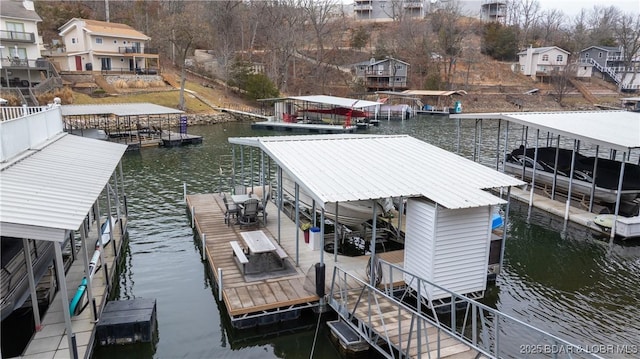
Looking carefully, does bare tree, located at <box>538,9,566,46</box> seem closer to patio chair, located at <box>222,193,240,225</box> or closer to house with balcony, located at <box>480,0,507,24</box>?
house with balcony, located at <box>480,0,507,24</box>

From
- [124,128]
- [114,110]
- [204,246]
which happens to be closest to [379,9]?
[124,128]

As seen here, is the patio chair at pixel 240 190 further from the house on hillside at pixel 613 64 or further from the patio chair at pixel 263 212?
the house on hillside at pixel 613 64

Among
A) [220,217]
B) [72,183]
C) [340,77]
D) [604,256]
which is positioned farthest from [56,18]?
[604,256]

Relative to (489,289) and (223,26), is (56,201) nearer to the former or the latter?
(489,289)

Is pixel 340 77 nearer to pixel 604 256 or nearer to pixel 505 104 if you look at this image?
pixel 505 104

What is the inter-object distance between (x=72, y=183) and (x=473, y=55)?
8810 cm

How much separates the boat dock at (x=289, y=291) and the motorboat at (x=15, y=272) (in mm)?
4134

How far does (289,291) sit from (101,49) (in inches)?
2213

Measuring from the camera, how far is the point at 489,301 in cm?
1224

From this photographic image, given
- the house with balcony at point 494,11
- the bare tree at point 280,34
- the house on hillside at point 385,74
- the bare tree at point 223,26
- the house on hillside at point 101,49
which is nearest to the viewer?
the house on hillside at point 101,49

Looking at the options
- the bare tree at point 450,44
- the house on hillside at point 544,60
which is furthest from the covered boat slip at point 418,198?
the house on hillside at point 544,60

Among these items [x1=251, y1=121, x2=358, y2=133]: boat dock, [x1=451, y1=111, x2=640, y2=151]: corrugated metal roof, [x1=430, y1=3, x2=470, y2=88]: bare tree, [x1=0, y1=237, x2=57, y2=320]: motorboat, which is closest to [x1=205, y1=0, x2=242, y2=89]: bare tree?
[x1=251, y1=121, x2=358, y2=133]: boat dock

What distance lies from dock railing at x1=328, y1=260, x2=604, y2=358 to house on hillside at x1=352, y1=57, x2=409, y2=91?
68.9 m

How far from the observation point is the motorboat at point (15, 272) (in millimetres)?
8883
